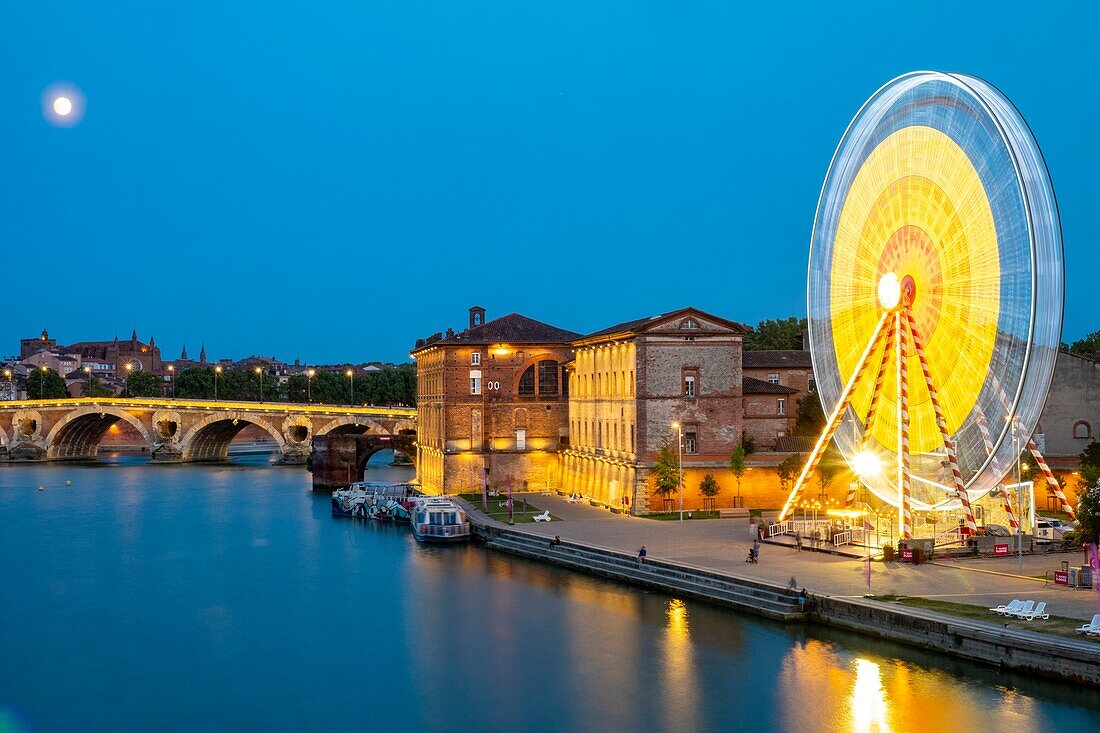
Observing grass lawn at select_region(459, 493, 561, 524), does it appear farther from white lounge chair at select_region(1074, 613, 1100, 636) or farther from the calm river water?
white lounge chair at select_region(1074, 613, 1100, 636)

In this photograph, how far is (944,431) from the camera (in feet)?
145

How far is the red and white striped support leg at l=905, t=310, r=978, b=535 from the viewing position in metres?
43.9

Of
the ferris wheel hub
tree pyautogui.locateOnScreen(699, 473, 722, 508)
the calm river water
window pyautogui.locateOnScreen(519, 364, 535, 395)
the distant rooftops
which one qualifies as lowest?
the calm river water

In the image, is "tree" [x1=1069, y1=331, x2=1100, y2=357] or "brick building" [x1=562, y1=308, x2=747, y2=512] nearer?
"brick building" [x1=562, y1=308, x2=747, y2=512]

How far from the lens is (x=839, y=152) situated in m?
51.8

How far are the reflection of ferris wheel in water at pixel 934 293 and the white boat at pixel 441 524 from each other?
61.3 feet

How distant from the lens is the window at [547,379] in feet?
265

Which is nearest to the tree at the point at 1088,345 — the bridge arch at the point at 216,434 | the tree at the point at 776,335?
the tree at the point at 776,335

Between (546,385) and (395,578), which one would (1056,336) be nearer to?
(395,578)

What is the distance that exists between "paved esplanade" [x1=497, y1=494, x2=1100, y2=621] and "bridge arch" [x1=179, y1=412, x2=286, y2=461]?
69.8 metres

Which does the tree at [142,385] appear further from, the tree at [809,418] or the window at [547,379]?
the tree at [809,418]

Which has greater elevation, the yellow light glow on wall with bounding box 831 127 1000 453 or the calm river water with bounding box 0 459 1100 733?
the yellow light glow on wall with bounding box 831 127 1000 453

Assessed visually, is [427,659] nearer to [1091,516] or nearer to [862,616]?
[862,616]

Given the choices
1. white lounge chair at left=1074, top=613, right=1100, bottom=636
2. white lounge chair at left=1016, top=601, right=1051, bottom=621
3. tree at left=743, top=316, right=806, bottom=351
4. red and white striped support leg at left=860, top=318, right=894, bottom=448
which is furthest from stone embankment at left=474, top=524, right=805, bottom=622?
tree at left=743, top=316, right=806, bottom=351
